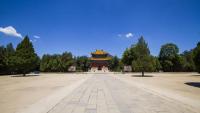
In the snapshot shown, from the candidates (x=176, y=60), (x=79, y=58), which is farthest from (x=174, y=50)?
(x=79, y=58)

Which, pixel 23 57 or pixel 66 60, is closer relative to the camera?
pixel 23 57

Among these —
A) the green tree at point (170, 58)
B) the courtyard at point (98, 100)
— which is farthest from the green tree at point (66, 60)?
the courtyard at point (98, 100)

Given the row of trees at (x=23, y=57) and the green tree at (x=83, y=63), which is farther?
the green tree at (x=83, y=63)

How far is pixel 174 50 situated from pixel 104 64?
1347 inches

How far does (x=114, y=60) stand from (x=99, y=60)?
24.0 ft

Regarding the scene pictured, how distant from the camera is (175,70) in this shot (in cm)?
8512

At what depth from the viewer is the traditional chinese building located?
102750 millimetres

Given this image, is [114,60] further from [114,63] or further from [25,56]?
[25,56]

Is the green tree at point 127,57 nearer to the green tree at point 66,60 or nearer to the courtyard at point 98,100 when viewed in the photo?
the green tree at point 66,60

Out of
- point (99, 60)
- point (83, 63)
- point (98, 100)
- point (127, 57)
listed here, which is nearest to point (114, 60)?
point (99, 60)

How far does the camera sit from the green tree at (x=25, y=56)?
48000 mm

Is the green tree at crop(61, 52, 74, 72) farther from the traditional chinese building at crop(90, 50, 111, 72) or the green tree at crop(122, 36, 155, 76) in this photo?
the green tree at crop(122, 36, 155, 76)

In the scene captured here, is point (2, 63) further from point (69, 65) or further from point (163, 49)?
point (163, 49)

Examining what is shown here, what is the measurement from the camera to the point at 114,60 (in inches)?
4043
